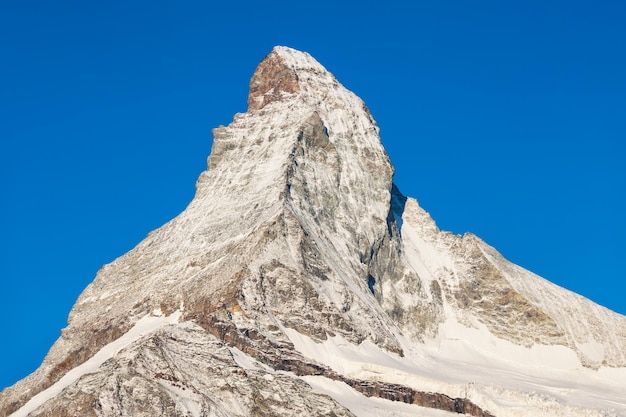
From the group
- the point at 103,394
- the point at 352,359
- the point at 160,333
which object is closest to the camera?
the point at 103,394

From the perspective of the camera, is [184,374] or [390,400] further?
[390,400]

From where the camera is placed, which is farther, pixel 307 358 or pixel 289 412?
pixel 307 358

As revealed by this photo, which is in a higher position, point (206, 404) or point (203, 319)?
point (203, 319)

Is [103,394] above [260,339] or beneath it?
beneath

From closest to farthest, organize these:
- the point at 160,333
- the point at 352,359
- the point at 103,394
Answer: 1. the point at 103,394
2. the point at 160,333
3. the point at 352,359

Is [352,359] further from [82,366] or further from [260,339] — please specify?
[82,366]

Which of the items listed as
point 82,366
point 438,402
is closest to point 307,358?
point 438,402

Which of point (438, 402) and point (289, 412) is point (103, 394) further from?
point (438, 402)

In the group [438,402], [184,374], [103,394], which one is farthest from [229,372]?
[438,402]

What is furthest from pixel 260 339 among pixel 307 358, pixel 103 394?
pixel 103 394
